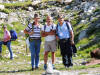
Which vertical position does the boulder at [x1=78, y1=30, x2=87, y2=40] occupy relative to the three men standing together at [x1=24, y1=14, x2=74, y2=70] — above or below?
below

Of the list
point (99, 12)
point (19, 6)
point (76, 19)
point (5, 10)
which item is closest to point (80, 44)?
point (99, 12)

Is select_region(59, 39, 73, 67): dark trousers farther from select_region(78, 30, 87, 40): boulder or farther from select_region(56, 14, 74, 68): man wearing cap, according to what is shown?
select_region(78, 30, 87, 40): boulder

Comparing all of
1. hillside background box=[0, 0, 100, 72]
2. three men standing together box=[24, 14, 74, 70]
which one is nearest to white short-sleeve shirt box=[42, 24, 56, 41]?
three men standing together box=[24, 14, 74, 70]

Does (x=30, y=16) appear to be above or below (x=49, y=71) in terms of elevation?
above

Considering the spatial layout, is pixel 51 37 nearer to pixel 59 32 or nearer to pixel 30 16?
pixel 59 32

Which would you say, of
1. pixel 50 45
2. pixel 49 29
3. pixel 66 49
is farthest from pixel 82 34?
pixel 49 29

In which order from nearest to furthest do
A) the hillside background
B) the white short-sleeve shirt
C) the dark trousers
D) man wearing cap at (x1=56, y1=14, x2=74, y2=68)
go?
man wearing cap at (x1=56, y1=14, x2=74, y2=68), the white short-sleeve shirt, the dark trousers, the hillside background

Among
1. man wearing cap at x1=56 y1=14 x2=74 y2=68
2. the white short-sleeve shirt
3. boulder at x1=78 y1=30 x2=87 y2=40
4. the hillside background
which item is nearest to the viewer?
man wearing cap at x1=56 y1=14 x2=74 y2=68

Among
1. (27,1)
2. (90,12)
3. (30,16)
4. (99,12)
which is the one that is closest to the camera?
(99,12)

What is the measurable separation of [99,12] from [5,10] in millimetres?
11520

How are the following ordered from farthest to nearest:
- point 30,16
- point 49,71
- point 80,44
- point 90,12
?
point 30,16 < point 90,12 < point 80,44 < point 49,71

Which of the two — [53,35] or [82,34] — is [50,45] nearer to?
[53,35]

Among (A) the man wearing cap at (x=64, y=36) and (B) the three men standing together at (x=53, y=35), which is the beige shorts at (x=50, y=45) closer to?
(B) the three men standing together at (x=53, y=35)

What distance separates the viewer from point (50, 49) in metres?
11.2
